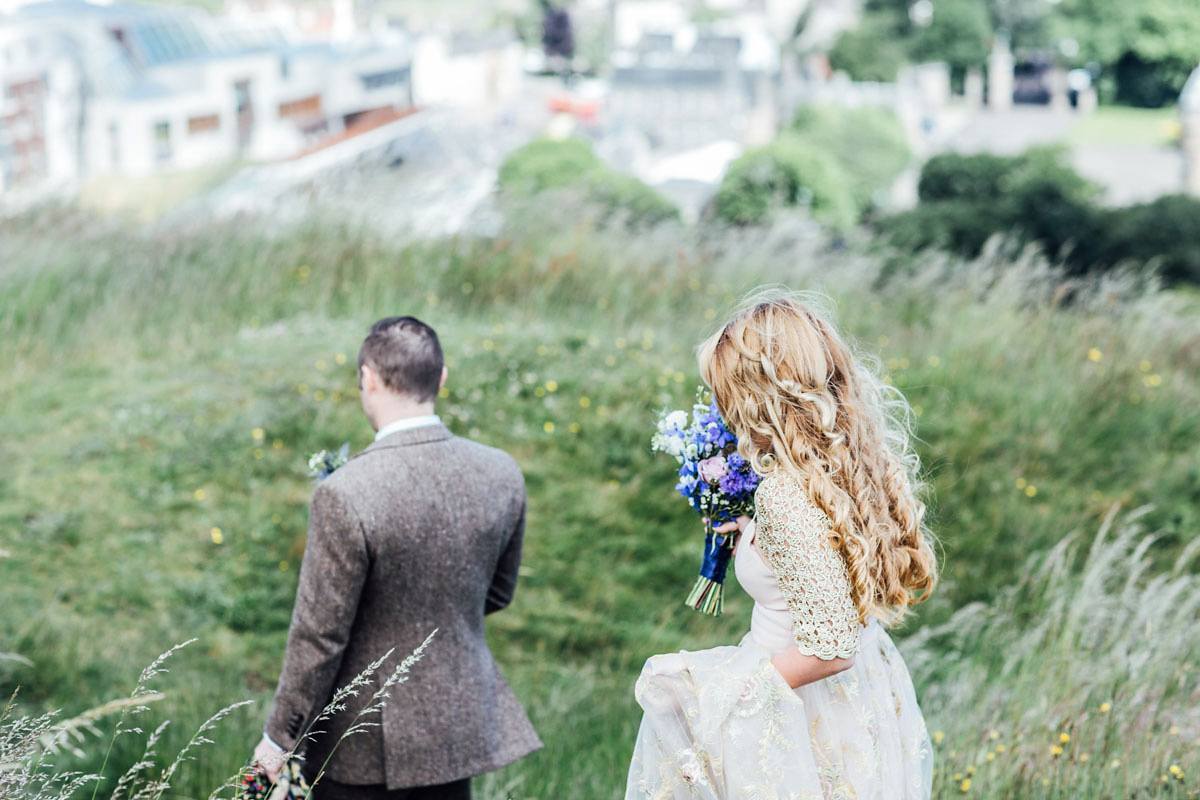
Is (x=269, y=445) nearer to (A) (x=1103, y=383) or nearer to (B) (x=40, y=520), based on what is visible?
(B) (x=40, y=520)

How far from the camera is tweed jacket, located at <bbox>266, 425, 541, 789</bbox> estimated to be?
8.15 feet

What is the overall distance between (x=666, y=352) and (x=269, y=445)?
264 centimetres

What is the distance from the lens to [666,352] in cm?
732

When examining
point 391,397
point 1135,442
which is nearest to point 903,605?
point 391,397

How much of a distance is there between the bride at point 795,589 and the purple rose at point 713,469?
6.6 inches

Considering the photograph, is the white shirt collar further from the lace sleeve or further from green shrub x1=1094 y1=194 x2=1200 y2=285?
green shrub x1=1094 y1=194 x2=1200 y2=285

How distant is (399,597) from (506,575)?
1.35ft

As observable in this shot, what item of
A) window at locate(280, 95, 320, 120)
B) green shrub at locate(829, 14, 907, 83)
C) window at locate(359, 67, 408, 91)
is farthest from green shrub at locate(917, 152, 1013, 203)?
green shrub at locate(829, 14, 907, 83)

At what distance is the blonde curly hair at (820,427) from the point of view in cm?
A: 206

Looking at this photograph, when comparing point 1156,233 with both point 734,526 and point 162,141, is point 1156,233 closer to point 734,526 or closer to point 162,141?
point 734,526

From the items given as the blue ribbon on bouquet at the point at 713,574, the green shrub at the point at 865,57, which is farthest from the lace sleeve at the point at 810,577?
the green shrub at the point at 865,57

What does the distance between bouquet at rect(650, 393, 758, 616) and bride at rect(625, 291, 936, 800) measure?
144 mm

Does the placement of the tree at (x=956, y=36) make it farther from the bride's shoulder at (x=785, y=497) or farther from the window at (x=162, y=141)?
the bride's shoulder at (x=785, y=497)

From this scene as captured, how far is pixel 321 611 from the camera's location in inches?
97.6
